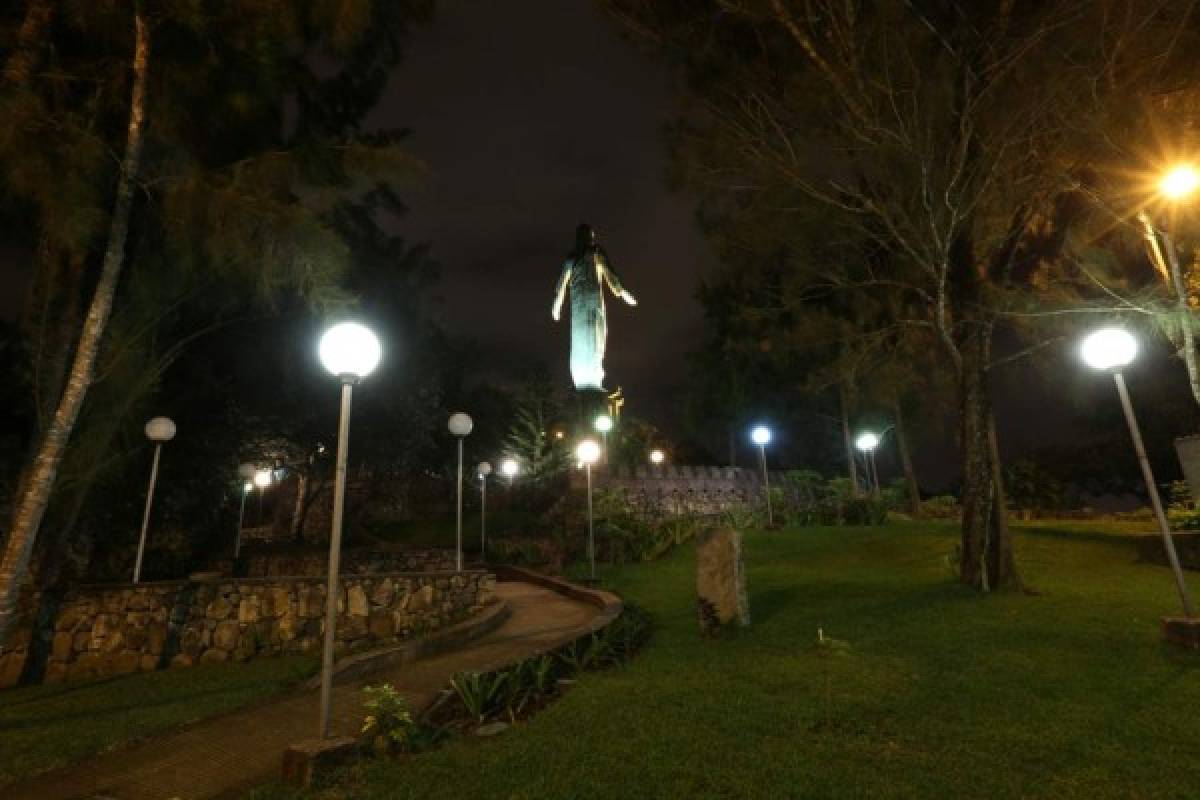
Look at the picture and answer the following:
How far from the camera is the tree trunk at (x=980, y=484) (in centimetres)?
995

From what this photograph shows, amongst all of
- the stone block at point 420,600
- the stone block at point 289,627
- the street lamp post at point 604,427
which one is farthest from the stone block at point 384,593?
the street lamp post at point 604,427

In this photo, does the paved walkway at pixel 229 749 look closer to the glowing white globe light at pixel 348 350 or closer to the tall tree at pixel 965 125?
the glowing white globe light at pixel 348 350

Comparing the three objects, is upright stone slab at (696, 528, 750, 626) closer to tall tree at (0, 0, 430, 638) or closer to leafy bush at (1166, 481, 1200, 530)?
tall tree at (0, 0, 430, 638)

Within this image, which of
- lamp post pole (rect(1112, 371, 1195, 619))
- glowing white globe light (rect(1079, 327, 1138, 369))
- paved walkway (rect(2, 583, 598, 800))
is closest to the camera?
paved walkway (rect(2, 583, 598, 800))

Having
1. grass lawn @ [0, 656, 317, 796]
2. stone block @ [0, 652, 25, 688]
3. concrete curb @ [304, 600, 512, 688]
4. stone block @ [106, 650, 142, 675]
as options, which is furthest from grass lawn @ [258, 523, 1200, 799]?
stone block @ [0, 652, 25, 688]

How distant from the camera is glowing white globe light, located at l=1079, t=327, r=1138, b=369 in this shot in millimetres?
7449

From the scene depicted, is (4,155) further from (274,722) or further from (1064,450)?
(1064,450)

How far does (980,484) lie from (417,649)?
9.40 m

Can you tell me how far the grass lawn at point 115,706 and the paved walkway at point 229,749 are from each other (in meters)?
0.44

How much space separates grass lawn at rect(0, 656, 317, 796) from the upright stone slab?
17.8 feet

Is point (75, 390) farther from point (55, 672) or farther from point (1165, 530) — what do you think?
point (1165, 530)

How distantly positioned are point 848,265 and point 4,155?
14.0m

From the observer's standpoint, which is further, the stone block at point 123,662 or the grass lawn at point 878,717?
the stone block at point 123,662

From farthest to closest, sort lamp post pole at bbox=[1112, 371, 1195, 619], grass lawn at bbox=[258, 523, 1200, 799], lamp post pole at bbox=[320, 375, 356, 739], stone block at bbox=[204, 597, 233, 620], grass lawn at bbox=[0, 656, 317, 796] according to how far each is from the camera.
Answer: stone block at bbox=[204, 597, 233, 620] → lamp post pole at bbox=[1112, 371, 1195, 619] → grass lawn at bbox=[0, 656, 317, 796] → lamp post pole at bbox=[320, 375, 356, 739] → grass lawn at bbox=[258, 523, 1200, 799]
